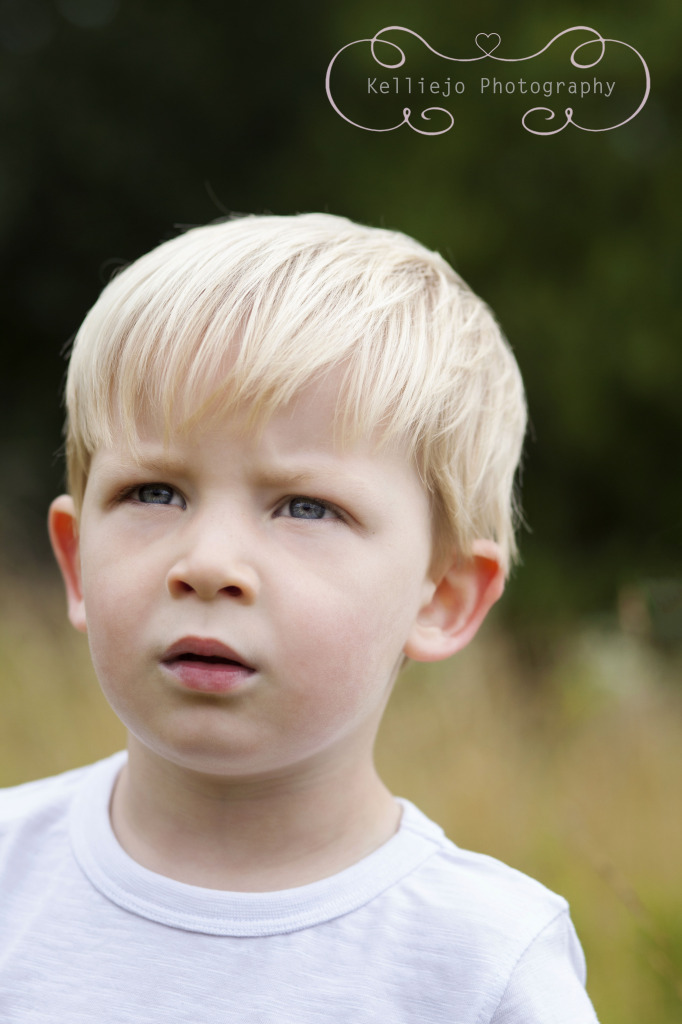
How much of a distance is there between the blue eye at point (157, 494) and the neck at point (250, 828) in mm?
396

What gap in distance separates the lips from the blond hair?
0.30 m

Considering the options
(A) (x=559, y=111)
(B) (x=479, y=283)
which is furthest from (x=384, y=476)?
(B) (x=479, y=283)

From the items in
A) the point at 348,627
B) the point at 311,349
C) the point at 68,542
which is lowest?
the point at 68,542

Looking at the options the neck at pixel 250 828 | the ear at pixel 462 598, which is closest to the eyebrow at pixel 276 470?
the ear at pixel 462 598

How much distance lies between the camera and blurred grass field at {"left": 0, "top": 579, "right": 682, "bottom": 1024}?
296 centimetres

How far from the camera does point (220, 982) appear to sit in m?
1.44

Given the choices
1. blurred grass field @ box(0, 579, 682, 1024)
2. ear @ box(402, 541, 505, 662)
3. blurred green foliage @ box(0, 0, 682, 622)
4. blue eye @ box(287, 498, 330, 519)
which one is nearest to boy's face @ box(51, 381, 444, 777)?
blue eye @ box(287, 498, 330, 519)

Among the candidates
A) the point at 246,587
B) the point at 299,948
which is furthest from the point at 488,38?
the point at 299,948

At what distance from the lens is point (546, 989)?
1.43 meters

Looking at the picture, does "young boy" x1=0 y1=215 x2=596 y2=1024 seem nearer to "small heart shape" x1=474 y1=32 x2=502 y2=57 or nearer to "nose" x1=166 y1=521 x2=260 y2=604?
"nose" x1=166 y1=521 x2=260 y2=604

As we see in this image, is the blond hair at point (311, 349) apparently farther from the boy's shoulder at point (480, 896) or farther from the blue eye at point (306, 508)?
the boy's shoulder at point (480, 896)

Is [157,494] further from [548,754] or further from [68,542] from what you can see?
[548,754]

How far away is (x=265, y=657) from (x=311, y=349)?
1.41 feet

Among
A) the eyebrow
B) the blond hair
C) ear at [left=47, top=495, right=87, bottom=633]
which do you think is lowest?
ear at [left=47, top=495, right=87, bottom=633]
